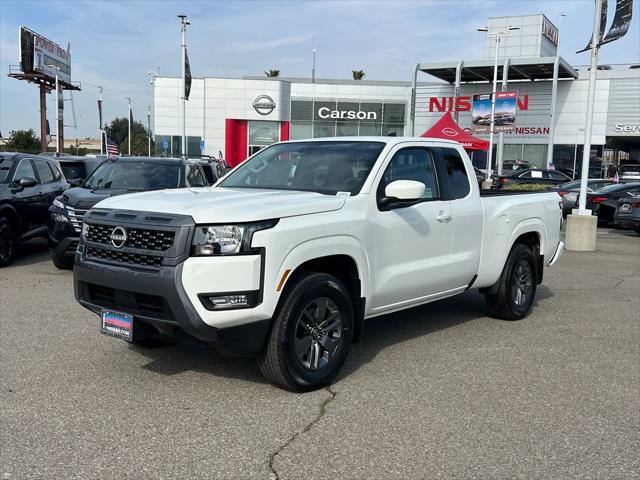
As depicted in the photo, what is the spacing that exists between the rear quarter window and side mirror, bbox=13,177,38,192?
723cm

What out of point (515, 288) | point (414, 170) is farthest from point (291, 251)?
point (515, 288)

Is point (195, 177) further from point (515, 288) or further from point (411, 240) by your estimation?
point (411, 240)

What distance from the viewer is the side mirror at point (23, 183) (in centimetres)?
1017

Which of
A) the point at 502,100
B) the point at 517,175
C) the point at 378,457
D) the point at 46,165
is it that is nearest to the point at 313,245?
the point at 378,457

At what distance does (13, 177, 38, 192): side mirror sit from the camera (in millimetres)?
10172

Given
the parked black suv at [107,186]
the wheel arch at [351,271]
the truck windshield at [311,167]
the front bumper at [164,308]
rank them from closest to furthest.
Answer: the front bumper at [164,308] → the wheel arch at [351,271] → the truck windshield at [311,167] → the parked black suv at [107,186]

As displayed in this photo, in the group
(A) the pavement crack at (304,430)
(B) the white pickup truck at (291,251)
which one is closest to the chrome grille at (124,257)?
(B) the white pickup truck at (291,251)

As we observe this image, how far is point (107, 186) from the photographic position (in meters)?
9.86

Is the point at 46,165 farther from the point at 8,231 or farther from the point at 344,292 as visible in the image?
the point at 344,292

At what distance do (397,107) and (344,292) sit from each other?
5172 cm

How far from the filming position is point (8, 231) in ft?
32.9

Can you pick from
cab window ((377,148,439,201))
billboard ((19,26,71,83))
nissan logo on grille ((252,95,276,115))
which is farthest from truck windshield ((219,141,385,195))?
billboard ((19,26,71,83))

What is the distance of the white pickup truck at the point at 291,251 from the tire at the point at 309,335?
0.01m

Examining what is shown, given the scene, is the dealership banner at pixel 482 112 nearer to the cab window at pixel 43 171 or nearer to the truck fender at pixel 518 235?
the cab window at pixel 43 171
